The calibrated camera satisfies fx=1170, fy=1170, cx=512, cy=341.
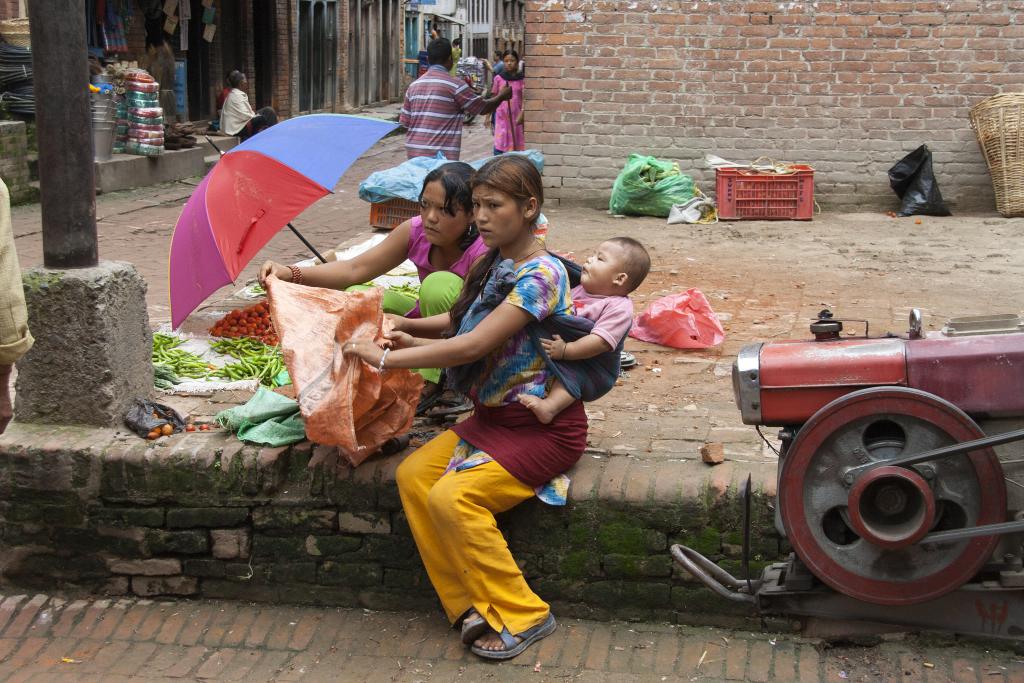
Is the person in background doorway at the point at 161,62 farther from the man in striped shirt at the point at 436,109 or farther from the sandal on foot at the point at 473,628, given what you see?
the sandal on foot at the point at 473,628

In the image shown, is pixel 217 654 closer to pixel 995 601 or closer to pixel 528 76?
pixel 995 601

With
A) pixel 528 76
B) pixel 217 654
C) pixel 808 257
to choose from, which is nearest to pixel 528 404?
pixel 217 654

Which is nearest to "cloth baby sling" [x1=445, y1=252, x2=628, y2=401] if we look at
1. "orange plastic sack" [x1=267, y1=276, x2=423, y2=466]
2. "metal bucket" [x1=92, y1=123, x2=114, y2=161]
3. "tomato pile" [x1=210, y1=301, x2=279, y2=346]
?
"orange plastic sack" [x1=267, y1=276, x2=423, y2=466]

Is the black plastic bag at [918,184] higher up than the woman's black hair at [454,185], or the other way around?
the woman's black hair at [454,185]

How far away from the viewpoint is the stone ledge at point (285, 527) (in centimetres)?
397

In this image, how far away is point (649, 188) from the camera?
34.3 feet

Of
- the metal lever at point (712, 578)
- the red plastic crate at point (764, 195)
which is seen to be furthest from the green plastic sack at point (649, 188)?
the metal lever at point (712, 578)

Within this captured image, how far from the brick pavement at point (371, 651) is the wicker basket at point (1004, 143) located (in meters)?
7.44

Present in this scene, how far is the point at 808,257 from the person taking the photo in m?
8.55

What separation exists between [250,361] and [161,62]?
13.0m

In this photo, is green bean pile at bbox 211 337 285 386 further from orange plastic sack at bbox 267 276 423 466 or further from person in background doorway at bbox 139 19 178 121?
person in background doorway at bbox 139 19 178 121

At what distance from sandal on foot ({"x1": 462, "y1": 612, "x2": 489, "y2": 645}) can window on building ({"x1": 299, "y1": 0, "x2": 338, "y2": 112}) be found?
2050cm

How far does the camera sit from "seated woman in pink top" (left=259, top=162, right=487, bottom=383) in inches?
171

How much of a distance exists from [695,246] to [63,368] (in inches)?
222
